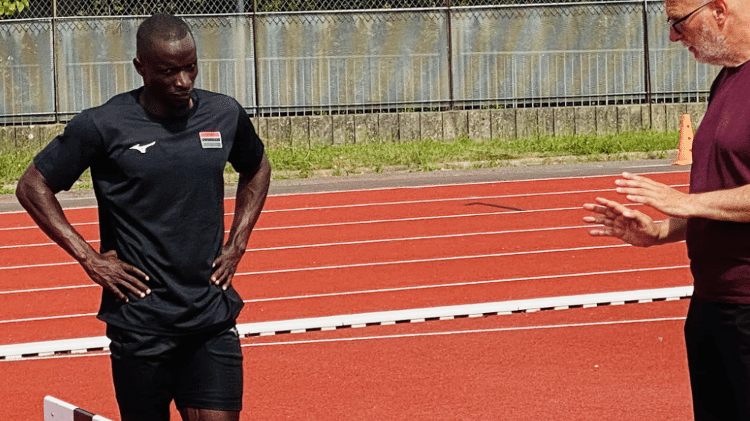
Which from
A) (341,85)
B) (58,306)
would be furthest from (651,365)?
(341,85)

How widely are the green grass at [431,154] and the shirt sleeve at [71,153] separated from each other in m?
12.5

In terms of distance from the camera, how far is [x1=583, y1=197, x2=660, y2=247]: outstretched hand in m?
3.81

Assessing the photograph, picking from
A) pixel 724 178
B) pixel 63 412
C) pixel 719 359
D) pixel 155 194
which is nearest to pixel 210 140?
pixel 155 194

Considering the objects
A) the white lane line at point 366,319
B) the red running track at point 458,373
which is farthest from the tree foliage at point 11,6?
the white lane line at point 366,319

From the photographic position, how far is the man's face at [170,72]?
387 centimetres

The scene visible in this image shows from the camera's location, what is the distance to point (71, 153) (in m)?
3.88

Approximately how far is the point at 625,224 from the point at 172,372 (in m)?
1.56

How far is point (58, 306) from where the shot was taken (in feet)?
30.3

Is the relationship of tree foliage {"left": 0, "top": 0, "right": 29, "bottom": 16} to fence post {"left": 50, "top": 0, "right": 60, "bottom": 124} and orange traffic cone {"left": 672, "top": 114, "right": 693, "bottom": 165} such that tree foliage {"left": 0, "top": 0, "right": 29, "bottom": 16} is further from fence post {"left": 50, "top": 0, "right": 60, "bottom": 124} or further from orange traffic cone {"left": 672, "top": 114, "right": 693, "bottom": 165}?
orange traffic cone {"left": 672, "top": 114, "right": 693, "bottom": 165}

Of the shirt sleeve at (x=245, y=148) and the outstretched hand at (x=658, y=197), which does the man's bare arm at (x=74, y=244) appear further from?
the outstretched hand at (x=658, y=197)

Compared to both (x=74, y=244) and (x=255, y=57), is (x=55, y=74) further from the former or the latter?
(x=74, y=244)

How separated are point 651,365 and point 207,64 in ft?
43.2

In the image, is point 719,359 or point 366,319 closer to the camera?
point 719,359

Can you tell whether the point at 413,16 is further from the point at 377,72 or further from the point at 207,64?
the point at 207,64
